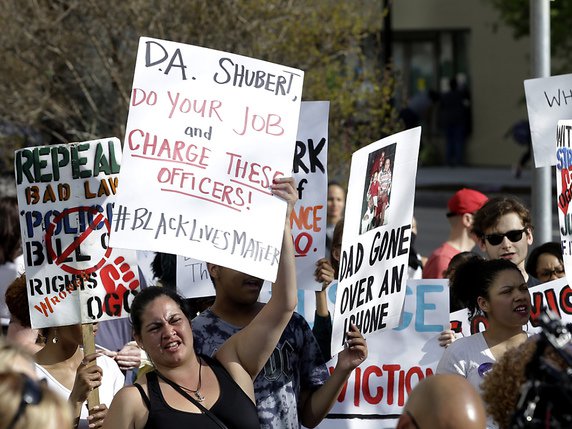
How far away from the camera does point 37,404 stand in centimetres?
280

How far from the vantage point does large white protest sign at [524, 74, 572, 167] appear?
21.3ft

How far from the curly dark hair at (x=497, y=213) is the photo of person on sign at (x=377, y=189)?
126 cm

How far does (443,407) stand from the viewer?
10.0 feet

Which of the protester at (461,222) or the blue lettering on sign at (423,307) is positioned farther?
the protester at (461,222)

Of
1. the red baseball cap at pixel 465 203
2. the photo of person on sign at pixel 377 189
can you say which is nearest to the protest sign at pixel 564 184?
the photo of person on sign at pixel 377 189

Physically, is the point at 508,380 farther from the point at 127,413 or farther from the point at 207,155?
the point at 207,155

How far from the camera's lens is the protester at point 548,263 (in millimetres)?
6660

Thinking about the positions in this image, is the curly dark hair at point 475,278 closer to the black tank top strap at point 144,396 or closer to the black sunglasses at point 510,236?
the black sunglasses at point 510,236

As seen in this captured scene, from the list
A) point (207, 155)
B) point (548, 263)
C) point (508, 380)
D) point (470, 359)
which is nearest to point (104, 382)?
point (207, 155)

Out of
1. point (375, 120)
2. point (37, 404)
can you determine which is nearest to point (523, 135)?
point (375, 120)

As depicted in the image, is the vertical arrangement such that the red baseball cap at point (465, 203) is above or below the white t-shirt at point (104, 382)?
above

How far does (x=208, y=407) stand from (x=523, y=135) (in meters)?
20.6

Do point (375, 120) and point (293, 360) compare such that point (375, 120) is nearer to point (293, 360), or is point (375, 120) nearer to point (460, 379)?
point (293, 360)

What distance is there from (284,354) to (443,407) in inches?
70.2
